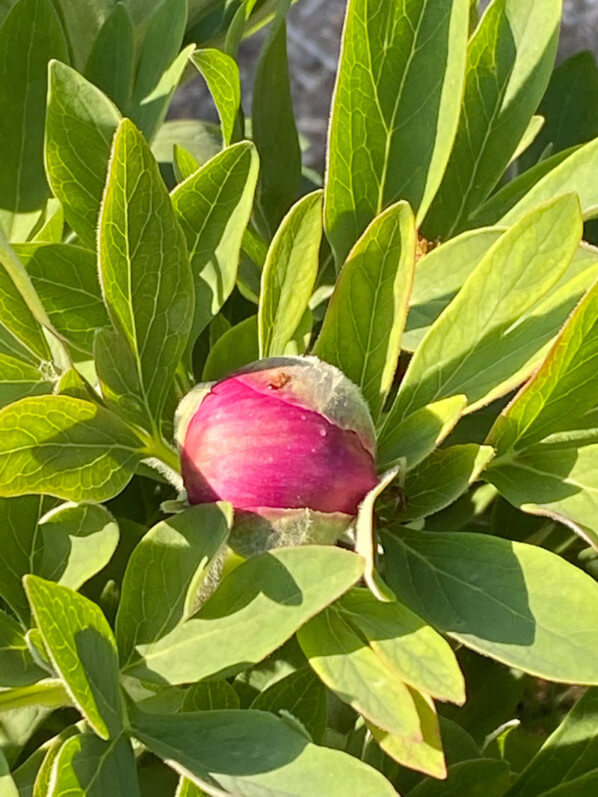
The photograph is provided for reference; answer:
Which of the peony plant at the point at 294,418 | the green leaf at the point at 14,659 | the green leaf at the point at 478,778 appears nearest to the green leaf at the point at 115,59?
the peony plant at the point at 294,418

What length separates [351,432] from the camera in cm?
51

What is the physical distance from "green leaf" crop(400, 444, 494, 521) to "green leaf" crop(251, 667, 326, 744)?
102mm

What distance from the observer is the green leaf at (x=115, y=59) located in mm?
685

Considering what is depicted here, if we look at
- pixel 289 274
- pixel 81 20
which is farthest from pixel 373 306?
pixel 81 20

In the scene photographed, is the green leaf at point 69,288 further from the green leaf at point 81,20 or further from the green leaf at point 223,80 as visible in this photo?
the green leaf at point 81,20

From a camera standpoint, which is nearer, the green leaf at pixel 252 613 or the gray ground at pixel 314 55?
the green leaf at pixel 252 613

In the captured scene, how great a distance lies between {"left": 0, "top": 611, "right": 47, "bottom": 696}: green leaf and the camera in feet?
1.82

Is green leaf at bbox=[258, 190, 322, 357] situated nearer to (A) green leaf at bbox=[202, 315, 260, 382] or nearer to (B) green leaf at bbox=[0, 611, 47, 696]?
(A) green leaf at bbox=[202, 315, 260, 382]

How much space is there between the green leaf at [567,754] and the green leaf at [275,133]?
39 cm

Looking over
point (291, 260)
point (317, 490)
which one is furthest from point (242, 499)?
point (291, 260)

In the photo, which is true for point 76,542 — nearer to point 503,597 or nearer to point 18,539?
point 18,539

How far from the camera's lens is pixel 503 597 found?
0.51m

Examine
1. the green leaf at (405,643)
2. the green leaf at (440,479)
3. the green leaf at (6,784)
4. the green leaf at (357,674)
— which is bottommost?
the green leaf at (6,784)

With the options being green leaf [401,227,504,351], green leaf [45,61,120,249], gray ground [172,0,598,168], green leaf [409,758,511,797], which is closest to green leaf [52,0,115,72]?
green leaf [45,61,120,249]
